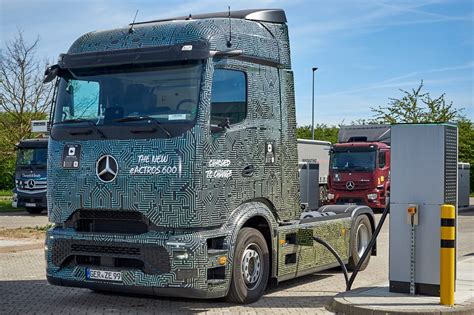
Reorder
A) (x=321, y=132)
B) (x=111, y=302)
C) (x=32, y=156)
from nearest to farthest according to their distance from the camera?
(x=111, y=302) < (x=32, y=156) < (x=321, y=132)

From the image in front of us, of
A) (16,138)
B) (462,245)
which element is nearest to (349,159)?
(462,245)

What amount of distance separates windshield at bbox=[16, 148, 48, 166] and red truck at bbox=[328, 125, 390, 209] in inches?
405

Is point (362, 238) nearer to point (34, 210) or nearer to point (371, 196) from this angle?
point (371, 196)

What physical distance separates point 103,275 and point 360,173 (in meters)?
19.1

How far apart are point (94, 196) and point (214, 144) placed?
1.44 m

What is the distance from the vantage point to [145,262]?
7.61 m

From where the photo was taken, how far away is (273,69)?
8914 mm

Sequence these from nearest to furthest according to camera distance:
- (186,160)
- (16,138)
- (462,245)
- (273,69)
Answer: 1. (186,160)
2. (273,69)
3. (462,245)
4. (16,138)

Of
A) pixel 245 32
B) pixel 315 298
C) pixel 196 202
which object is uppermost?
pixel 245 32

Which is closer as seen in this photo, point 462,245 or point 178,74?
point 178,74

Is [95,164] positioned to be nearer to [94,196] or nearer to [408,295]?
[94,196]

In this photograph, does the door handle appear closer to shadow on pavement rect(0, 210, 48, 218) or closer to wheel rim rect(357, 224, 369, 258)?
wheel rim rect(357, 224, 369, 258)

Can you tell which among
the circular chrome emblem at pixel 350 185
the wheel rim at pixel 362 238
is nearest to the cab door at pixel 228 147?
the wheel rim at pixel 362 238

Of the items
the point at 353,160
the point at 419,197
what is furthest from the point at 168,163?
the point at 353,160
